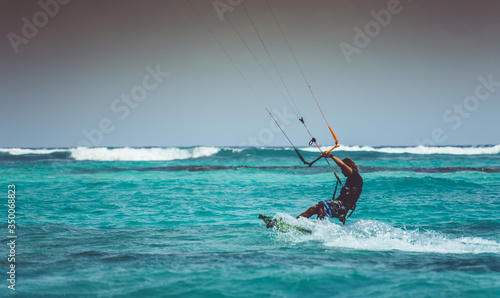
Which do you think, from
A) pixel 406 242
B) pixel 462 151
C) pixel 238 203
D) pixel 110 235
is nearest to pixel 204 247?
pixel 110 235

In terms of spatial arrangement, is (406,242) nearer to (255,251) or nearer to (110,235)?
(255,251)

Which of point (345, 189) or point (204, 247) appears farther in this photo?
point (345, 189)

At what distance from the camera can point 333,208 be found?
402 inches

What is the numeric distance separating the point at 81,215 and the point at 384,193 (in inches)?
510

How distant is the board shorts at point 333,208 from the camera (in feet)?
33.3

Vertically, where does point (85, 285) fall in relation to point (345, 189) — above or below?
below

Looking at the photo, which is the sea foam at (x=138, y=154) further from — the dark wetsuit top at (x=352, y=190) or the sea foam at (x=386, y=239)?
the dark wetsuit top at (x=352, y=190)

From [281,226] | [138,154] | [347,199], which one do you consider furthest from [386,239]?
[138,154]

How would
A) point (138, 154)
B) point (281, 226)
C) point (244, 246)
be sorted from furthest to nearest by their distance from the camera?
point (138, 154) < point (281, 226) < point (244, 246)

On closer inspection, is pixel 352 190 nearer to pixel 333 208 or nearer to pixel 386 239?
pixel 333 208

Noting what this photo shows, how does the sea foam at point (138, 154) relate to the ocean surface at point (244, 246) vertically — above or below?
above

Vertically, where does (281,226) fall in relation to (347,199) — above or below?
below

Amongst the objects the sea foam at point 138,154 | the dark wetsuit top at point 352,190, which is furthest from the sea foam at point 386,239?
the sea foam at point 138,154

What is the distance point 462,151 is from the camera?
6462 centimetres
